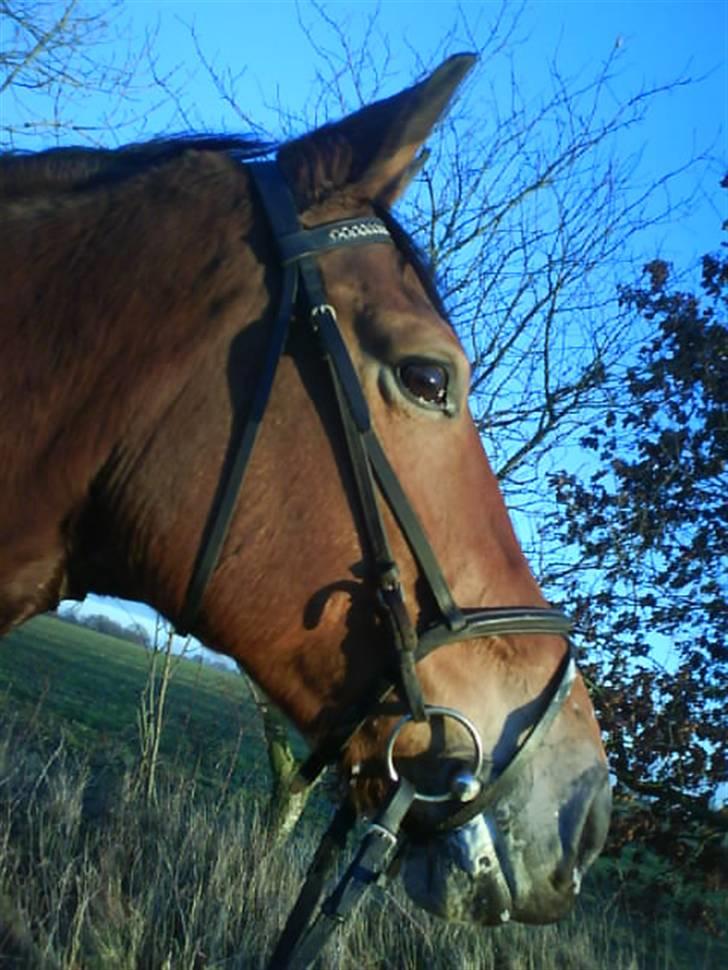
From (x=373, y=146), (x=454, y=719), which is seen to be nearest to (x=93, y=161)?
(x=373, y=146)

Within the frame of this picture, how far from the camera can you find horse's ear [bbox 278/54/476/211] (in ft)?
7.68

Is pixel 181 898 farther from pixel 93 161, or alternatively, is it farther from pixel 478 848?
pixel 93 161

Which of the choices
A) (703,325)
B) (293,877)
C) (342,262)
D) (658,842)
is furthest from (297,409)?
(703,325)

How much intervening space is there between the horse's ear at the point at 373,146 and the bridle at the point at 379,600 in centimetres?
20

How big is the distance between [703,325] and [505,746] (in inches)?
316

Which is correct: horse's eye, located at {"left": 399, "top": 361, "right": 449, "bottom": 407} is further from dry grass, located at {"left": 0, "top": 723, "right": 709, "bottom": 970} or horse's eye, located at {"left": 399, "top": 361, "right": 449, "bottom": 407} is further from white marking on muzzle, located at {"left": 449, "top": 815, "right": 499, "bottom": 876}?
dry grass, located at {"left": 0, "top": 723, "right": 709, "bottom": 970}

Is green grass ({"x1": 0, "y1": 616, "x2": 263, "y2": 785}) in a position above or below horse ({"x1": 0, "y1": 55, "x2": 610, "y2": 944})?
below

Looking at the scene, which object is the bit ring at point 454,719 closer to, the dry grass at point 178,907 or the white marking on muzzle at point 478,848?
the white marking on muzzle at point 478,848

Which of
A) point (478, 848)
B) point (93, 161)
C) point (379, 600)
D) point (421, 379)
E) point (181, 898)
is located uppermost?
point (93, 161)

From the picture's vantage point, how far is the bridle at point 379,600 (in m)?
2.11

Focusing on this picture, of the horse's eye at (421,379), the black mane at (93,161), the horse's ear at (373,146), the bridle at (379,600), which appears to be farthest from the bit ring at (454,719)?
the black mane at (93,161)

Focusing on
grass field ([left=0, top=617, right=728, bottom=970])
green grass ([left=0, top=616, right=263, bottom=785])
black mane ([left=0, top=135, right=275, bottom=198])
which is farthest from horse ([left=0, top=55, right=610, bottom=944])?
green grass ([left=0, top=616, right=263, bottom=785])

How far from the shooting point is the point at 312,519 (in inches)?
85.7

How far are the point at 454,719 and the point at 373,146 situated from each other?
138 centimetres
